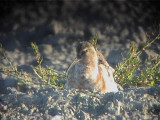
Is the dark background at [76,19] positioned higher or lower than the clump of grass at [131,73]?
higher

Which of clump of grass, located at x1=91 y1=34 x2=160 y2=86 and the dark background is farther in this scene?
the dark background

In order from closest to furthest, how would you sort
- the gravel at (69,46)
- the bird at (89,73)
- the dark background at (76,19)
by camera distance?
the gravel at (69,46) → the bird at (89,73) → the dark background at (76,19)

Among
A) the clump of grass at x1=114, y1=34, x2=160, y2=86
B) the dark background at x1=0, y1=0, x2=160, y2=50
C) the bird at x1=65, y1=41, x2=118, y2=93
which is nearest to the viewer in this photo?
the bird at x1=65, y1=41, x2=118, y2=93

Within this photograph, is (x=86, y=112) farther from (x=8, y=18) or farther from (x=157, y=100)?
(x=8, y=18)

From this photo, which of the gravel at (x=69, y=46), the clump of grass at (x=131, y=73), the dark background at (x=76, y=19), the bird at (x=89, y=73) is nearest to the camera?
the gravel at (x=69, y=46)

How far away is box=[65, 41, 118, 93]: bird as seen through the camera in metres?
3.38

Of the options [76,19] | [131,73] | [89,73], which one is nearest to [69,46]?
[76,19]

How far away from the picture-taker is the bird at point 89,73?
3375 mm

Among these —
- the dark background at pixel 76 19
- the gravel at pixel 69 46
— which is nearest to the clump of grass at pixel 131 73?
the gravel at pixel 69 46

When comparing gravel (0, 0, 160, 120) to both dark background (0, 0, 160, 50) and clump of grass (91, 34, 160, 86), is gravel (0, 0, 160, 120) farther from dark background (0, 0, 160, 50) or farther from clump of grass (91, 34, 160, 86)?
clump of grass (91, 34, 160, 86)

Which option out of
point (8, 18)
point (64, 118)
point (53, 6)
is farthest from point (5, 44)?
point (64, 118)

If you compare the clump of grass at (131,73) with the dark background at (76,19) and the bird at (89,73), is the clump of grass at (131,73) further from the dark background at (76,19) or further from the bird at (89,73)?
the dark background at (76,19)

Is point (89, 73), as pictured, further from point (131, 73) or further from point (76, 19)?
point (76, 19)

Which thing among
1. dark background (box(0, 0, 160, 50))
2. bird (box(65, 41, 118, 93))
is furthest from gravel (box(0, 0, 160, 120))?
bird (box(65, 41, 118, 93))
